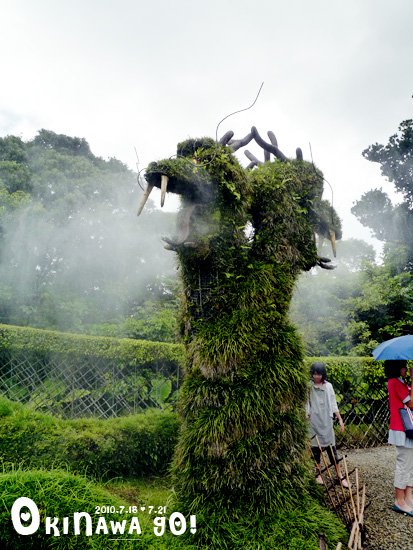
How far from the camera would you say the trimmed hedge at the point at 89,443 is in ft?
13.7

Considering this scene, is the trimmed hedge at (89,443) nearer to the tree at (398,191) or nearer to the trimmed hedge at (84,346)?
the trimmed hedge at (84,346)

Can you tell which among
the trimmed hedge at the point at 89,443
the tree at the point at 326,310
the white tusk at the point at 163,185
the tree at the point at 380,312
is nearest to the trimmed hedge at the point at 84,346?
the trimmed hedge at the point at 89,443

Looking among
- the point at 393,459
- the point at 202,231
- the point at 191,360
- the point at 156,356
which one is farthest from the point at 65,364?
the point at 393,459

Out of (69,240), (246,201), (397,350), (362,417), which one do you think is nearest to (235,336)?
(246,201)

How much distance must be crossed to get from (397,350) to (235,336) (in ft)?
6.27

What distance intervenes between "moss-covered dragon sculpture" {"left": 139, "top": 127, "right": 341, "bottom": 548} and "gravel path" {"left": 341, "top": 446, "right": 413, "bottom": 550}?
2.97 feet

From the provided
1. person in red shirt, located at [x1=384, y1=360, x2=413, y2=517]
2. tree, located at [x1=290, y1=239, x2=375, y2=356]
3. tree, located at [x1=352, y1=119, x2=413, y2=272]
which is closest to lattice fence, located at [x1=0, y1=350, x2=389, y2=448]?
person in red shirt, located at [x1=384, y1=360, x2=413, y2=517]

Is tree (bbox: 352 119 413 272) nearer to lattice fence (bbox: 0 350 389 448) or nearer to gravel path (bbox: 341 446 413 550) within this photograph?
gravel path (bbox: 341 446 413 550)

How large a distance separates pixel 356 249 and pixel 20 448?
20.0 metres

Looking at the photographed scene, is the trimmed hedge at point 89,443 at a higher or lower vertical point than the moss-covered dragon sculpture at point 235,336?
lower

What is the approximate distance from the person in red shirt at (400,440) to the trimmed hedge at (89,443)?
2.86m

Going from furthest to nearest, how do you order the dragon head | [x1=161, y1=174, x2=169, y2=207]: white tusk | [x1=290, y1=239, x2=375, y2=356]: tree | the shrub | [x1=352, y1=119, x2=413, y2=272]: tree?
[x1=352, y1=119, x2=413, y2=272]: tree
[x1=290, y1=239, x2=375, y2=356]: tree
the dragon head
[x1=161, y1=174, x2=169, y2=207]: white tusk
the shrub

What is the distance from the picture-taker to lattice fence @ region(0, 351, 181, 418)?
268 inches

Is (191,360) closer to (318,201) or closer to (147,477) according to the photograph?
(147,477)
